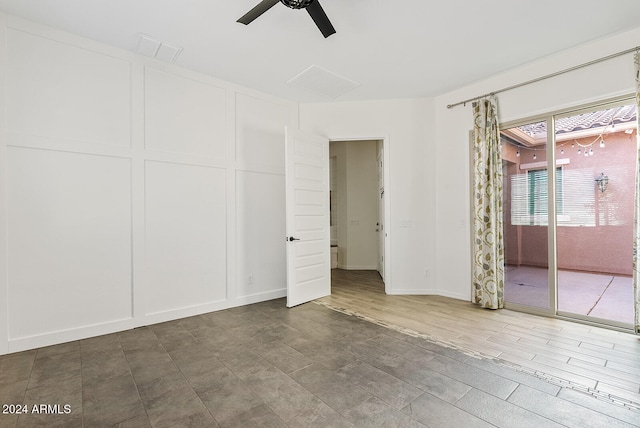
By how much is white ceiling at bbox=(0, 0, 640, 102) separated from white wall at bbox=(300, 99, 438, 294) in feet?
2.78

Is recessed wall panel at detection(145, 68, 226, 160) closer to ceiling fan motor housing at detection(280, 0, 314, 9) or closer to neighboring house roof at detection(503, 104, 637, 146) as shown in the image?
ceiling fan motor housing at detection(280, 0, 314, 9)

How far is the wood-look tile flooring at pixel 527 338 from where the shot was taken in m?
2.12

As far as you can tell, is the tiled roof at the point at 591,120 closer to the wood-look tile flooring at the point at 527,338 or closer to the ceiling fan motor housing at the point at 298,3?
the wood-look tile flooring at the point at 527,338

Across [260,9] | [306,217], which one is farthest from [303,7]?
[306,217]

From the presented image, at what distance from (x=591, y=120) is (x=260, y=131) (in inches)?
155

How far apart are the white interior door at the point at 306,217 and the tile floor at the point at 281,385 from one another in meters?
1.12

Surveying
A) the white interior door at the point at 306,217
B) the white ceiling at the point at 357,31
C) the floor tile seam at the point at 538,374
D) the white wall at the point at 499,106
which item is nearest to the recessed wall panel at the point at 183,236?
the white interior door at the point at 306,217

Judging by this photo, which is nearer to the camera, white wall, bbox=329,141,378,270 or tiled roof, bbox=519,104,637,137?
tiled roof, bbox=519,104,637,137

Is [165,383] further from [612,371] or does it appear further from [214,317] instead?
[612,371]

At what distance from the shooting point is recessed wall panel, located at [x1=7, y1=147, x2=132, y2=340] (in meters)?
2.62

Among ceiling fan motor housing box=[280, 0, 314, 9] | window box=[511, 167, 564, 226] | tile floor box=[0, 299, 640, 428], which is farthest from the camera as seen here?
window box=[511, 167, 564, 226]

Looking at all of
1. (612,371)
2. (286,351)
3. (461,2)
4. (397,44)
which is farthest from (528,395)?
(397,44)

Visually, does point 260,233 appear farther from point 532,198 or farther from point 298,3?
point 532,198

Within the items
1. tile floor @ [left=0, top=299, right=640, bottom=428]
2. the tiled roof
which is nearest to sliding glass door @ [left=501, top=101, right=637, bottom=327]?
the tiled roof
